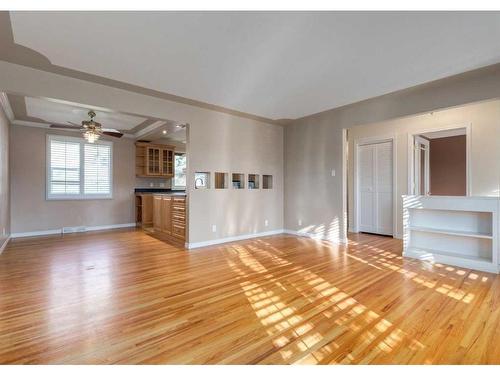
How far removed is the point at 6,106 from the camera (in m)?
4.77

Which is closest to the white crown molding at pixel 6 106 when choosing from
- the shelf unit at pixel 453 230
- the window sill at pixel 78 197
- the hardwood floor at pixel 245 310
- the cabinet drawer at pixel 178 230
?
the window sill at pixel 78 197

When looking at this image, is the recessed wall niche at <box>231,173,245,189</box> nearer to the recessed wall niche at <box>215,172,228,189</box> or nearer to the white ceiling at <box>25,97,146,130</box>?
the recessed wall niche at <box>215,172,228,189</box>

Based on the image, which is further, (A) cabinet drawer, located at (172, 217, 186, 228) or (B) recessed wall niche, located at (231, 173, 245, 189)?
(B) recessed wall niche, located at (231, 173, 245, 189)

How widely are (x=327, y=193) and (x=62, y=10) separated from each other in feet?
16.0

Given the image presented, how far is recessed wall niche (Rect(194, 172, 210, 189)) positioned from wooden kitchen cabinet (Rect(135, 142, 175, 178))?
319 centimetres

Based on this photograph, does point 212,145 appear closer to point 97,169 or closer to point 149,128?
point 149,128

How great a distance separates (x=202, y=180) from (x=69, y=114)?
124 inches

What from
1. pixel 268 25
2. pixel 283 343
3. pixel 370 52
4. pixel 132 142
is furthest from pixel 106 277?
pixel 132 142

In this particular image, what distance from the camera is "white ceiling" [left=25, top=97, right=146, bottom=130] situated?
4750 millimetres

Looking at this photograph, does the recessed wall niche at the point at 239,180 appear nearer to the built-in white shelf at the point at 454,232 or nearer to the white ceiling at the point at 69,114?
the white ceiling at the point at 69,114

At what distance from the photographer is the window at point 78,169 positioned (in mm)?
6398

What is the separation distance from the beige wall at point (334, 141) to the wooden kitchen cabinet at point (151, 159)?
154 inches

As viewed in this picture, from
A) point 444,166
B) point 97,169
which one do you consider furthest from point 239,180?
point 444,166

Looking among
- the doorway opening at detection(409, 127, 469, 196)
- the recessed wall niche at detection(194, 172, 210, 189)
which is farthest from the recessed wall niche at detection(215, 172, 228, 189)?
the doorway opening at detection(409, 127, 469, 196)
